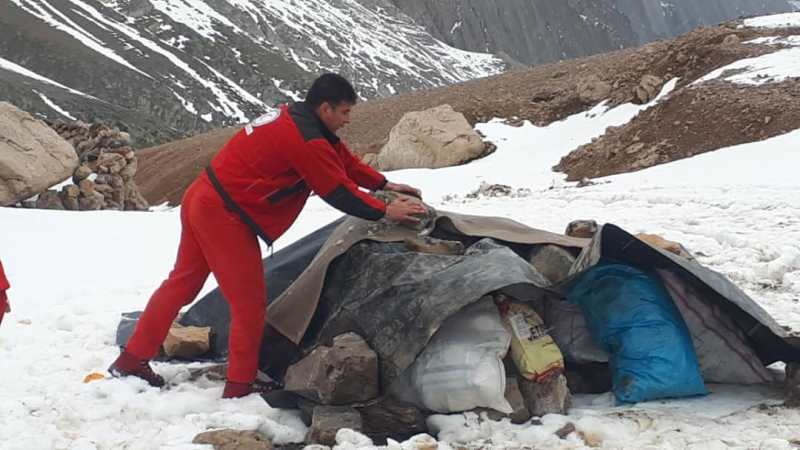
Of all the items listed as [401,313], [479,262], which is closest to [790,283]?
[479,262]

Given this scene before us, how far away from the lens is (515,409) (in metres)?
3.19

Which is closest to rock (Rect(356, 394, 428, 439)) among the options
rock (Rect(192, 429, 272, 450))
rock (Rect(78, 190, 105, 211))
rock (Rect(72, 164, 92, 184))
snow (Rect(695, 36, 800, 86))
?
rock (Rect(192, 429, 272, 450))

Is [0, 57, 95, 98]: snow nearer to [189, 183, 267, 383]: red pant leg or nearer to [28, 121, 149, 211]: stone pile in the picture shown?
[28, 121, 149, 211]: stone pile

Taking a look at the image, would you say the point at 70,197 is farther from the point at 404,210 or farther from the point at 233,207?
the point at 404,210

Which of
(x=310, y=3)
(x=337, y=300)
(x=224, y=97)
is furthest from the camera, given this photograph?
(x=310, y=3)

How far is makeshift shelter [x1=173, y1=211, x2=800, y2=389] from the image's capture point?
3328 mm

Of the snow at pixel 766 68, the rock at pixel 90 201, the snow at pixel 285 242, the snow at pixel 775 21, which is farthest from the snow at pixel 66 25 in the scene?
the snow at pixel 285 242

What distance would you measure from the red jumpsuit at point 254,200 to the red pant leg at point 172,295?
→ 0.01 meters

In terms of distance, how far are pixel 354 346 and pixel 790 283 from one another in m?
3.03

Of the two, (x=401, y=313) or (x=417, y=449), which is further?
(x=401, y=313)

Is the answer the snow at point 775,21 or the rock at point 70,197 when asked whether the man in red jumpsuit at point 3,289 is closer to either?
the rock at point 70,197

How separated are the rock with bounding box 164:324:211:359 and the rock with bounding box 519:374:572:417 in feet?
6.39

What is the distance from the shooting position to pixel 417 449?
297 cm

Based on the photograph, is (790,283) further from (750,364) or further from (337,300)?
(337,300)
